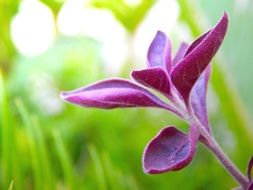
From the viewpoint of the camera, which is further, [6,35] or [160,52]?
[6,35]

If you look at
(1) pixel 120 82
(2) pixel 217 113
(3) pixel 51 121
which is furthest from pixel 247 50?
(1) pixel 120 82

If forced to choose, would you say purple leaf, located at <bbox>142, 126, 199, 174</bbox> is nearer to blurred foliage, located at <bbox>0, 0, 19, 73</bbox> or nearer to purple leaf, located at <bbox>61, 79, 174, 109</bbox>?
purple leaf, located at <bbox>61, 79, 174, 109</bbox>

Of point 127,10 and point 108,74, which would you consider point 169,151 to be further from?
point 108,74

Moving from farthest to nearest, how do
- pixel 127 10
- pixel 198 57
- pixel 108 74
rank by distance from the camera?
pixel 108 74 → pixel 127 10 → pixel 198 57

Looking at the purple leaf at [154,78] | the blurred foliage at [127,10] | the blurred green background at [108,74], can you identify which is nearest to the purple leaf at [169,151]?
the purple leaf at [154,78]

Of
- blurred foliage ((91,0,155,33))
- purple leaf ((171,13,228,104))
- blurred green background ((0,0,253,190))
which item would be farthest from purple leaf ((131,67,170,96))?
blurred foliage ((91,0,155,33))

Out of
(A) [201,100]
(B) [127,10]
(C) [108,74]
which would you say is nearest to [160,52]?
(A) [201,100]

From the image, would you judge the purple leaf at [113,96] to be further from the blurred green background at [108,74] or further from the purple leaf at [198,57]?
the blurred green background at [108,74]
